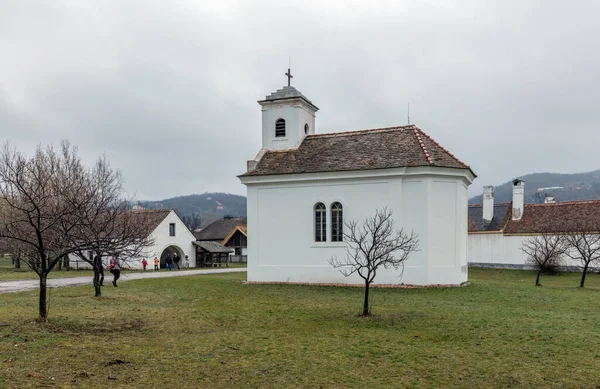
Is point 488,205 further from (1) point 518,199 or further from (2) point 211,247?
(2) point 211,247

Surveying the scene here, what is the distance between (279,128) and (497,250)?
80.1 feet

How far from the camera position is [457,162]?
80.2 ft

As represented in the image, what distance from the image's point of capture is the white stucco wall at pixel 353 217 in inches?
915

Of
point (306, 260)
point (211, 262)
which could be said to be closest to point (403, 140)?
point (306, 260)

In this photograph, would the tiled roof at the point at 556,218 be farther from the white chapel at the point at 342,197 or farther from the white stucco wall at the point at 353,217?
the white stucco wall at the point at 353,217

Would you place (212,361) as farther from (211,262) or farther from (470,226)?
(211,262)

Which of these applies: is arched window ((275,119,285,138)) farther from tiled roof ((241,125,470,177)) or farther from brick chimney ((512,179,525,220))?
brick chimney ((512,179,525,220))

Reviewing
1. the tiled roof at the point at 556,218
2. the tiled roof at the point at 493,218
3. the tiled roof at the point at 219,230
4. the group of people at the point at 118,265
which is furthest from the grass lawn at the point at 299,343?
the tiled roof at the point at 219,230

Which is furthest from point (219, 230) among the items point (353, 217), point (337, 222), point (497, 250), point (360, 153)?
point (353, 217)

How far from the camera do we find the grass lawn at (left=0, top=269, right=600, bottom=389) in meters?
8.57

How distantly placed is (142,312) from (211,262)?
36.8 meters

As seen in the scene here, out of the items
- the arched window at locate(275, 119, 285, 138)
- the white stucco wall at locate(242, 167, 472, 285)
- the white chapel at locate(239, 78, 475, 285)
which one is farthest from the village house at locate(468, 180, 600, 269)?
the arched window at locate(275, 119, 285, 138)

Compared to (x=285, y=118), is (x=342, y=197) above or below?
below

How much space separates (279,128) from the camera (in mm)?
28453
